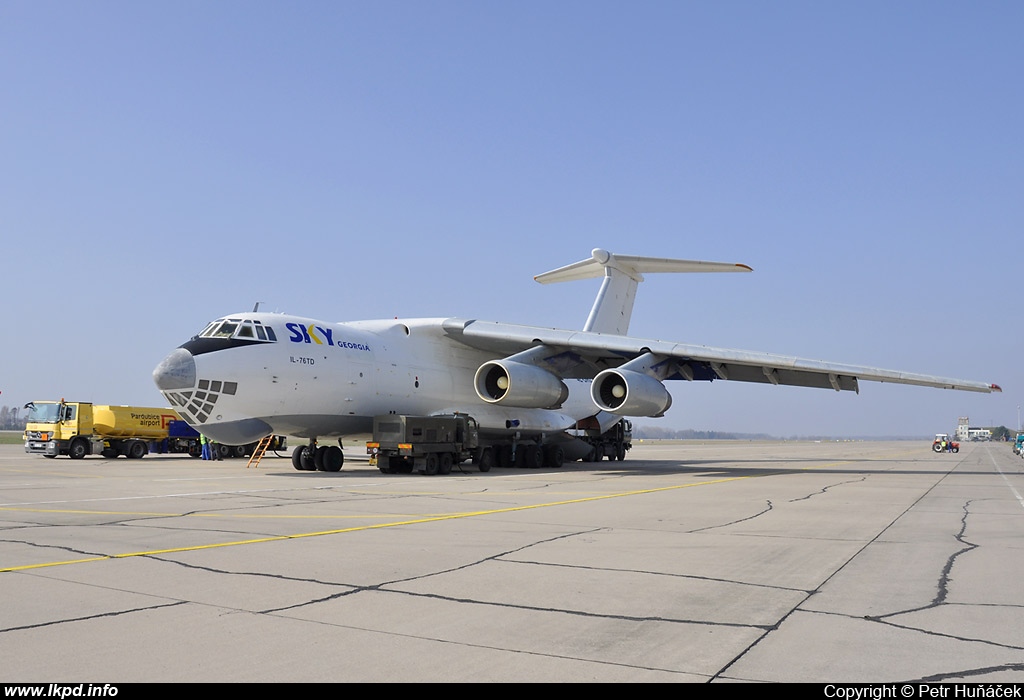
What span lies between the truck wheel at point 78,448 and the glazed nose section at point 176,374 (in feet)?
45.4

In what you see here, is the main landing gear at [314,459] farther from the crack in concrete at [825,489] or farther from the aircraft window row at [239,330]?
the crack in concrete at [825,489]

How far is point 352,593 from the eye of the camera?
5520 millimetres

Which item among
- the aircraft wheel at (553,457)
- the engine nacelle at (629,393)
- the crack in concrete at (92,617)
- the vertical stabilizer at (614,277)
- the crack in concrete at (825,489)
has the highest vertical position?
the vertical stabilizer at (614,277)

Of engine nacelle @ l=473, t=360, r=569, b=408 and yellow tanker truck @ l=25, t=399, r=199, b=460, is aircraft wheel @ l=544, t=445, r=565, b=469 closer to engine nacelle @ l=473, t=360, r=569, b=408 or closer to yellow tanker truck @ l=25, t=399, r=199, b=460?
engine nacelle @ l=473, t=360, r=569, b=408

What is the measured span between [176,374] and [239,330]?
1667 millimetres

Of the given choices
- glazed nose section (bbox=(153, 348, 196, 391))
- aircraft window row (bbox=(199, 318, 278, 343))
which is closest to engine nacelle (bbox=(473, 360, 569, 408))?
aircraft window row (bbox=(199, 318, 278, 343))

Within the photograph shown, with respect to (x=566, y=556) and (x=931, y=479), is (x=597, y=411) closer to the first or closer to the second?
(x=931, y=479)

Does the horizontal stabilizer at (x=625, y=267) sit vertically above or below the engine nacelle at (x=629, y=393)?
above

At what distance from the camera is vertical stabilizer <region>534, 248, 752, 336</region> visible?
89.1 feet

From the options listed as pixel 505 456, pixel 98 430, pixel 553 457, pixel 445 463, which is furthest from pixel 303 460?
pixel 98 430

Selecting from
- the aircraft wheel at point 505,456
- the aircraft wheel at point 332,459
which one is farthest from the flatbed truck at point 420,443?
the aircraft wheel at point 505,456

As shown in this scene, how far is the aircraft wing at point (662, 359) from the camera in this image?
20.4 metres
